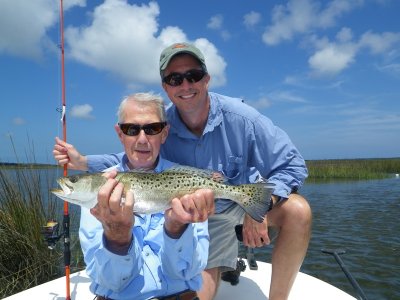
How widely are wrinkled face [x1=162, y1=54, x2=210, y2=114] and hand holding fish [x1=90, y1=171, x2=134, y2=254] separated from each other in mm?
1542

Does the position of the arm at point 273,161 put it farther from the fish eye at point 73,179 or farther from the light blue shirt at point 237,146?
the fish eye at point 73,179

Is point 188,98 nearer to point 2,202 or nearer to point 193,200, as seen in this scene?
point 193,200

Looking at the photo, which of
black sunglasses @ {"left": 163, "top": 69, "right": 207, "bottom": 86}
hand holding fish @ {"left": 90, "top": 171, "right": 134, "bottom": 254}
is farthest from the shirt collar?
hand holding fish @ {"left": 90, "top": 171, "right": 134, "bottom": 254}

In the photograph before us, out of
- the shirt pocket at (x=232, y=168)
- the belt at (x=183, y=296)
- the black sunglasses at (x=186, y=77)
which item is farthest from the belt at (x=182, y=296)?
the black sunglasses at (x=186, y=77)

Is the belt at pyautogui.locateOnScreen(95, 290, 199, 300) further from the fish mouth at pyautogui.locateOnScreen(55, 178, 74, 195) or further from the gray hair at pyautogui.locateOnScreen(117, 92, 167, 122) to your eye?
the gray hair at pyautogui.locateOnScreen(117, 92, 167, 122)

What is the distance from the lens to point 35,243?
695 centimetres

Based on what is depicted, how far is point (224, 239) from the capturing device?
462 cm

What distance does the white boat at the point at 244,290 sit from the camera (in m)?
4.70

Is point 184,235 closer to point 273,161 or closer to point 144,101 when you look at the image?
point 144,101

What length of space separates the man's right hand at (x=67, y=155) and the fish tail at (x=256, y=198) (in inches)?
88.4

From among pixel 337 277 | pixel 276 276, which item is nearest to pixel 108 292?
pixel 276 276

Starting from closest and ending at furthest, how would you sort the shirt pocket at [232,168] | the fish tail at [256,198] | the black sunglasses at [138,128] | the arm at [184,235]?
the arm at [184,235], the black sunglasses at [138,128], the fish tail at [256,198], the shirt pocket at [232,168]

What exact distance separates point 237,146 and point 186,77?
995 mm

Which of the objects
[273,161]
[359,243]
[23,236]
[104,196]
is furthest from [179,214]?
[359,243]
